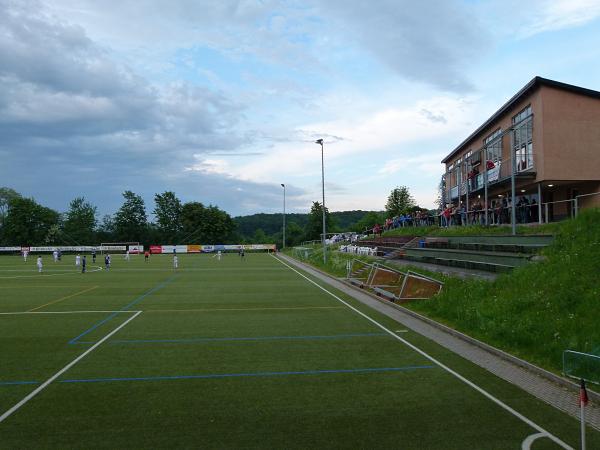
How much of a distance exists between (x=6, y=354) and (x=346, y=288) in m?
16.4

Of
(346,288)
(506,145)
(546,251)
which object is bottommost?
(346,288)

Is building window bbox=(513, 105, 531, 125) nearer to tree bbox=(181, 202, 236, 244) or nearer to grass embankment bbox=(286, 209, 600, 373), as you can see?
grass embankment bbox=(286, 209, 600, 373)

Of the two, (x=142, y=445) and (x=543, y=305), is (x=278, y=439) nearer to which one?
(x=142, y=445)

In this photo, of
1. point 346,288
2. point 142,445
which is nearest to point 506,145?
point 346,288

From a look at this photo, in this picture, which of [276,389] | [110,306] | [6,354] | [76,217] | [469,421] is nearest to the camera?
[469,421]

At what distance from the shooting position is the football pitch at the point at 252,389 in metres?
5.76

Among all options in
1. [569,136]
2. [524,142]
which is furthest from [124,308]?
[524,142]

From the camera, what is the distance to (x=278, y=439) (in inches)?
222

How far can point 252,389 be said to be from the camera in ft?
24.8

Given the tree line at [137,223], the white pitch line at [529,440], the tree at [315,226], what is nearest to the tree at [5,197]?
the tree line at [137,223]

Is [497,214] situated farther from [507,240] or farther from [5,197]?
[5,197]

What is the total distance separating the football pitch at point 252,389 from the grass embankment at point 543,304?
1464mm

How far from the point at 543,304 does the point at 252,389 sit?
23.6ft

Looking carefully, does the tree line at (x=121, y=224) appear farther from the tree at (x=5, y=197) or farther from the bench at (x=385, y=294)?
the bench at (x=385, y=294)
